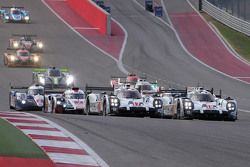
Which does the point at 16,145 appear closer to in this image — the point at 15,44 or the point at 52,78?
the point at 52,78

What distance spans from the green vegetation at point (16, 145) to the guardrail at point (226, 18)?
162ft

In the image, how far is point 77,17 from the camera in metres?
69.2

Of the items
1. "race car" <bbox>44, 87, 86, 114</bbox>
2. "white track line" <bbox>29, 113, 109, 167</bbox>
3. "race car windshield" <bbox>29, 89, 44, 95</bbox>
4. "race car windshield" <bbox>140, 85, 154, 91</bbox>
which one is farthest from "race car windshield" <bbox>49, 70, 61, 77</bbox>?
"white track line" <bbox>29, 113, 109, 167</bbox>

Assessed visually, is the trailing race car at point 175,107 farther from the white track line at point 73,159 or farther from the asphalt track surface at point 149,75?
the white track line at point 73,159

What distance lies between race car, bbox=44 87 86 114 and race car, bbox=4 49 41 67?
2113 cm

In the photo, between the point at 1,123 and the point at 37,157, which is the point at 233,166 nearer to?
the point at 37,157

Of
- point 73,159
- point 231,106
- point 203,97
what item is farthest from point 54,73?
point 73,159

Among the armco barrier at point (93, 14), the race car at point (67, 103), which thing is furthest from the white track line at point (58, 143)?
the armco barrier at point (93, 14)

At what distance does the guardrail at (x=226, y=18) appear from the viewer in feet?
209

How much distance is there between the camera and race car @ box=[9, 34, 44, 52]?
2133 inches

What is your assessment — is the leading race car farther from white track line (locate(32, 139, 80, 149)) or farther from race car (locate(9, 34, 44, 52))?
race car (locate(9, 34, 44, 52))

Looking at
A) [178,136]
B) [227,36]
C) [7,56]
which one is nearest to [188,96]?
[178,136]

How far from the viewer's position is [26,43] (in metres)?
54.9

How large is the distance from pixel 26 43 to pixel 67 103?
89.7 ft
